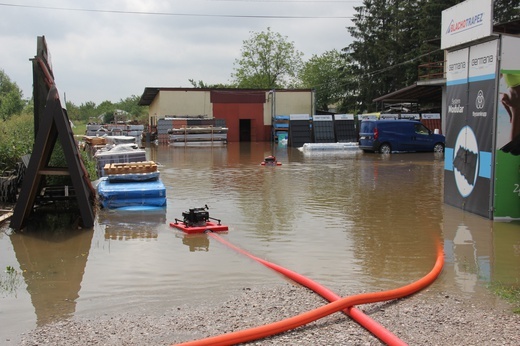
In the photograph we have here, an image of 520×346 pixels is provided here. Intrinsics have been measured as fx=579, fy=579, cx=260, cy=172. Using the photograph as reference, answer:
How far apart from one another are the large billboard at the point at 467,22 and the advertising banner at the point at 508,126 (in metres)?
0.51

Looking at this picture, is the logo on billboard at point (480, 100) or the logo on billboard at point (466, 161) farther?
the logo on billboard at point (466, 161)

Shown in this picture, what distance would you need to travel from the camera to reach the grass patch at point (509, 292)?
614 cm

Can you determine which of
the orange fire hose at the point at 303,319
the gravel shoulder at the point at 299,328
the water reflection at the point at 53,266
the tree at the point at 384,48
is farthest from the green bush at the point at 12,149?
the tree at the point at 384,48

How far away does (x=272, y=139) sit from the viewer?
49.8m

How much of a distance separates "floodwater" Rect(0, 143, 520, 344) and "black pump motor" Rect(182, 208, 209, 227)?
0.92 ft

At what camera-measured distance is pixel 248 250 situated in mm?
8812

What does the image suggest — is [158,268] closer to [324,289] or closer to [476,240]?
[324,289]

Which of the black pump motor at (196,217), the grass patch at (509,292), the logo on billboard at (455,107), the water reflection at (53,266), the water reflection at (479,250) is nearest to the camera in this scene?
the grass patch at (509,292)

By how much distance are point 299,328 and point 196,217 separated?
523 centimetres

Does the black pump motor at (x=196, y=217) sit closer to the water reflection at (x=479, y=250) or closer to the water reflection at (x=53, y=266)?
the water reflection at (x=53, y=266)

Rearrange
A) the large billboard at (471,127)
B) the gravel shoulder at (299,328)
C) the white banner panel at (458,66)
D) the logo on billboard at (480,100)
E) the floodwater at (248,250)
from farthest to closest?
the white banner panel at (458,66), the logo on billboard at (480,100), the large billboard at (471,127), the floodwater at (248,250), the gravel shoulder at (299,328)

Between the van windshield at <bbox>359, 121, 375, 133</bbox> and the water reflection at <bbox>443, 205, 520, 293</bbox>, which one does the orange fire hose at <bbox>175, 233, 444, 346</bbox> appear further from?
the van windshield at <bbox>359, 121, 375, 133</bbox>

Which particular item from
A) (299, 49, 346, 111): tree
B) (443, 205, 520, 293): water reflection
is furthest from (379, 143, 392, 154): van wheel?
(299, 49, 346, 111): tree

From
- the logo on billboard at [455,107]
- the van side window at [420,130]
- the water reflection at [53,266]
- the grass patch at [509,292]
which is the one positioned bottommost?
the water reflection at [53,266]
